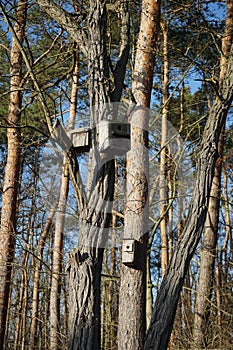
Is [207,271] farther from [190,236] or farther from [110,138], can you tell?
[110,138]

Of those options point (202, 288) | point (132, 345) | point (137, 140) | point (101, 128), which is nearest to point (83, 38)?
point (101, 128)

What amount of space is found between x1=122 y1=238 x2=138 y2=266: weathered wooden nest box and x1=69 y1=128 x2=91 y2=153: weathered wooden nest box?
1666 millimetres

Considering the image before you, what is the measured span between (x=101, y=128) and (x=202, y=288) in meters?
4.25

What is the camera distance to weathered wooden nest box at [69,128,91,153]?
3.15 meters

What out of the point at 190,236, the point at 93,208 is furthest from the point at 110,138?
the point at 190,236

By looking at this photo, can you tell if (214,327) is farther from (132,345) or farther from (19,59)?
(19,59)

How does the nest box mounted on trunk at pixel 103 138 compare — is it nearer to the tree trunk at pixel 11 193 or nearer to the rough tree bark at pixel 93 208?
the rough tree bark at pixel 93 208

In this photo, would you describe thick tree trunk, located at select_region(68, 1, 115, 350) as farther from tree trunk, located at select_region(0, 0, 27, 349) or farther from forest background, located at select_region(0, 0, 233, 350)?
tree trunk, located at select_region(0, 0, 27, 349)

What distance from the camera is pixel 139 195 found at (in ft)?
17.1

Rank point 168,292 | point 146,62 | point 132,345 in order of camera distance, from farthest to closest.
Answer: point 146,62
point 132,345
point 168,292

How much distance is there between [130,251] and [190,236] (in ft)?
2.64

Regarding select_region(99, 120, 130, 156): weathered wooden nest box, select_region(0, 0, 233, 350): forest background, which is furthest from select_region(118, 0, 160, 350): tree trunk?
select_region(99, 120, 130, 156): weathered wooden nest box

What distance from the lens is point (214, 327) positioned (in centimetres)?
667

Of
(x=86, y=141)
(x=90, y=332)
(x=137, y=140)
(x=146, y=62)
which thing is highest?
(x=146, y=62)
